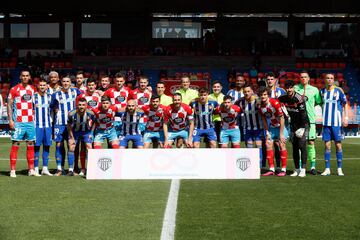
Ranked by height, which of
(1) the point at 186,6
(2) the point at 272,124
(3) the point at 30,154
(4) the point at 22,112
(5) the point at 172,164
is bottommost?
(5) the point at 172,164

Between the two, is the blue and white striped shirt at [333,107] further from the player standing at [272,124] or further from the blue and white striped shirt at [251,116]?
the blue and white striped shirt at [251,116]

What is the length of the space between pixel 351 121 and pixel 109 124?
17.7 metres

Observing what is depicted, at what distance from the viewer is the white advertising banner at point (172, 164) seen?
39.3ft

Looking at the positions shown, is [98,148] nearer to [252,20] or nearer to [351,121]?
[351,121]

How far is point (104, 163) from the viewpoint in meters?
12.0

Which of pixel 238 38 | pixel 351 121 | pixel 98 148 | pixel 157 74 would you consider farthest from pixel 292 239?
pixel 238 38

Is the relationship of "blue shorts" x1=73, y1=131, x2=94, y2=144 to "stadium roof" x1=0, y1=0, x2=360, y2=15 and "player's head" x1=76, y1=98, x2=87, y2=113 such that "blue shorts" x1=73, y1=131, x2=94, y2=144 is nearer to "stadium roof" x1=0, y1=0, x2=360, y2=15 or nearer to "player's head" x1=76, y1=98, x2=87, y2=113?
"player's head" x1=76, y1=98, x2=87, y2=113

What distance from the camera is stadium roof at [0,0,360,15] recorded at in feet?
125

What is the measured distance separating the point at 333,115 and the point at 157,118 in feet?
Result: 10.6

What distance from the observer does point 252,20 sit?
1635 inches

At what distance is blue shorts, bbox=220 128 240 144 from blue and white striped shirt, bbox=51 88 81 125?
9.37 ft

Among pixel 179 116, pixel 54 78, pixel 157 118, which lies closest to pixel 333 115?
pixel 179 116

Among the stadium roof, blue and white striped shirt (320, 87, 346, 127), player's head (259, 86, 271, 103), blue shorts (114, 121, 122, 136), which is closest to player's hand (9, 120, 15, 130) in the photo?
blue shorts (114, 121, 122, 136)

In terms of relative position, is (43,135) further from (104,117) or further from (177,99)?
(177,99)
